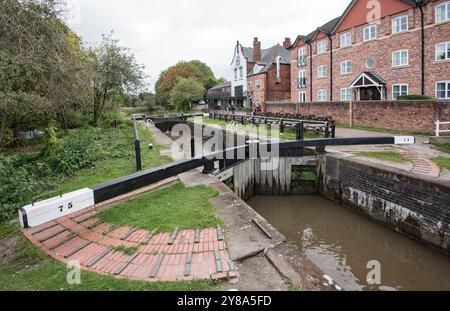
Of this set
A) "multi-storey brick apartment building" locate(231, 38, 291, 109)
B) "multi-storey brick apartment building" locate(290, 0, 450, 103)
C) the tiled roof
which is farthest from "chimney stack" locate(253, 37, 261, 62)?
"multi-storey brick apartment building" locate(290, 0, 450, 103)

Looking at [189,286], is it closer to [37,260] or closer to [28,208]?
[37,260]

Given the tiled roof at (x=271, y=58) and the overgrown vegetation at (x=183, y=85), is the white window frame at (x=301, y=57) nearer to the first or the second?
the tiled roof at (x=271, y=58)

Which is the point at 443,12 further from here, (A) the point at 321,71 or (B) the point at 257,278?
(B) the point at 257,278

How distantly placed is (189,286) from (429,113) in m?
16.4

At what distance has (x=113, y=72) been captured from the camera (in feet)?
86.1

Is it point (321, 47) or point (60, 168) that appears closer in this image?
point (60, 168)

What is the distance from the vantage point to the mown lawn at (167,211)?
A: 18.3 feet

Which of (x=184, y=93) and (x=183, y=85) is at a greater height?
(x=183, y=85)

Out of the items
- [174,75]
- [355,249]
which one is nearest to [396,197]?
[355,249]

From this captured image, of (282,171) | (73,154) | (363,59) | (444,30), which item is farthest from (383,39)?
(73,154)

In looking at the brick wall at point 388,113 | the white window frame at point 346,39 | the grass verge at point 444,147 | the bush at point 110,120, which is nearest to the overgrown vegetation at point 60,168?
the grass verge at point 444,147

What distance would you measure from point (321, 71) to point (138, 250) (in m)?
29.7

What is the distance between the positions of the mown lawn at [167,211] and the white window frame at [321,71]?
26315 millimetres

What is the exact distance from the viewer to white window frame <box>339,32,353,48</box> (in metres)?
26.7
